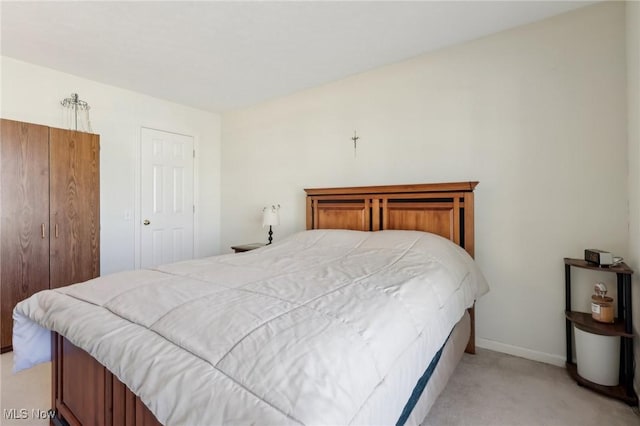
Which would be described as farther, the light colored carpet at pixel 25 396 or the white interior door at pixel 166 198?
the white interior door at pixel 166 198

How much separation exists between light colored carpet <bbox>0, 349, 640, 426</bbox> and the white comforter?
1.75ft

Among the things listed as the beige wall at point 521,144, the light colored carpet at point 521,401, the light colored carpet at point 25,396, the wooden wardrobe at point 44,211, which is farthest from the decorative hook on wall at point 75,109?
the light colored carpet at point 521,401

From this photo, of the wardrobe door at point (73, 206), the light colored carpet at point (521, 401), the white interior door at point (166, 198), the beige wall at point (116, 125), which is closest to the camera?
the light colored carpet at point (521, 401)

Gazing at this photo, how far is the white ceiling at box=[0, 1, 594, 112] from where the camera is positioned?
2.07 metres

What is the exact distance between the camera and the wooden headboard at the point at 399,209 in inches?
95.4

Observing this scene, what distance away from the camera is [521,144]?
7.57ft

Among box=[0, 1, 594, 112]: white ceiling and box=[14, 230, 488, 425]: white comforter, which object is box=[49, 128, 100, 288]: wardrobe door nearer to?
box=[0, 1, 594, 112]: white ceiling

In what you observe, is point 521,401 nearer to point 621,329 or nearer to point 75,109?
point 621,329

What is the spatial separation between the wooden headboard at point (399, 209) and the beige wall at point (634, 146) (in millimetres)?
860

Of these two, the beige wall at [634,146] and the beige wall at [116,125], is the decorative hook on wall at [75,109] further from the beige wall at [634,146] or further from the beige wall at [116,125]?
the beige wall at [634,146]

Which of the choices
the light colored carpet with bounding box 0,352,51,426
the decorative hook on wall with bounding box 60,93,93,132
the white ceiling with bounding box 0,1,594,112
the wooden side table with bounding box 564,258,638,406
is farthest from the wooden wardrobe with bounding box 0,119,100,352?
the wooden side table with bounding box 564,258,638,406

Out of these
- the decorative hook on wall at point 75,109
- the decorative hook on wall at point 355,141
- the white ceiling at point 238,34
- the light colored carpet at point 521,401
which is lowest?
the light colored carpet at point 521,401

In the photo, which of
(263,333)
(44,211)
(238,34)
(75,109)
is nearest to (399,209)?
(238,34)

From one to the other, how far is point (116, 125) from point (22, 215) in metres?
1.37
